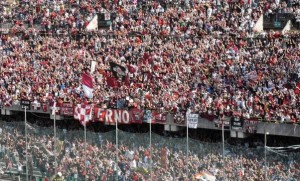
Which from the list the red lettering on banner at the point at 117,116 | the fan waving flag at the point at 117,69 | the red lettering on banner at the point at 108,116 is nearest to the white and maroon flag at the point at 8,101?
the fan waving flag at the point at 117,69

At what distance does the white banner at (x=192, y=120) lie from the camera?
40094 mm

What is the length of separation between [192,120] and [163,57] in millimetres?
7676

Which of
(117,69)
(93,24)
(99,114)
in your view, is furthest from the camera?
(93,24)

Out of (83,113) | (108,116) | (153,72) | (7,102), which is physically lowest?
(108,116)

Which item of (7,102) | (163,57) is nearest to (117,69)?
(163,57)

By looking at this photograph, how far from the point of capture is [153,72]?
46312mm

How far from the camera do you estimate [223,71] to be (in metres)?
43.9

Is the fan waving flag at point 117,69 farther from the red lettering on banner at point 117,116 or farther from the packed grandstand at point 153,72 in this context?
the red lettering on banner at point 117,116

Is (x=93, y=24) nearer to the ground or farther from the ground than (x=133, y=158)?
farther from the ground

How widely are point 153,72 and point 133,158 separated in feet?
29.8

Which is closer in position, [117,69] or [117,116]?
[117,116]

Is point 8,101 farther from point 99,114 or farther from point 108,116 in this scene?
point 108,116

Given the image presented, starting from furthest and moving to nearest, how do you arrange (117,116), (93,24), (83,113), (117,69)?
(93,24), (117,69), (83,113), (117,116)

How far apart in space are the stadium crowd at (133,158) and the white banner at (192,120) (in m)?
2.58
